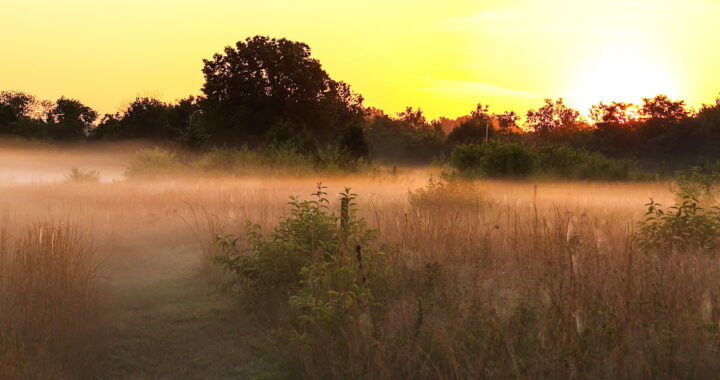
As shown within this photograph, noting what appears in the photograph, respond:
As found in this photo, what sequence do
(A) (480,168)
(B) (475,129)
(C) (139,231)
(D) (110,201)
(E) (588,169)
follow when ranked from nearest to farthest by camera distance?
1. (C) (139,231)
2. (D) (110,201)
3. (A) (480,168)
4. (E) (588,169)
5. (B) (475,129)

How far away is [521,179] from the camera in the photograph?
2738 centimetres

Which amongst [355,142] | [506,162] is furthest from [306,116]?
[506,162]

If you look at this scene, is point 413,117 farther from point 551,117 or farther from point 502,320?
point 502,320

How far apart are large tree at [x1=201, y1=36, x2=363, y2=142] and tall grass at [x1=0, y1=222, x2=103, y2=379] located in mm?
36247

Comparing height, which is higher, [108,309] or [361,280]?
[361,280]

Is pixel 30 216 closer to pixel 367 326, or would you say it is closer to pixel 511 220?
pixel 511 220

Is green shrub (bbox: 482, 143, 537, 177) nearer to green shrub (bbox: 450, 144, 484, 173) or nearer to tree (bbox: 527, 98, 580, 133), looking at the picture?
green shrub (bbox: 450, 144, 484, 173)

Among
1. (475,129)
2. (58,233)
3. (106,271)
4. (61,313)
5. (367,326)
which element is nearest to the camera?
(367,326)

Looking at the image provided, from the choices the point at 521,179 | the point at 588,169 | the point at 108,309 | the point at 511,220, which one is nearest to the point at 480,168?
the point at 521,179

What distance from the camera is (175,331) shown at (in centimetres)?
680

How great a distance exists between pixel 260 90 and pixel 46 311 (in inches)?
1514

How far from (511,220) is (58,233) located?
8.00 meters

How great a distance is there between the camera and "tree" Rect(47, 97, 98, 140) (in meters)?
61.1

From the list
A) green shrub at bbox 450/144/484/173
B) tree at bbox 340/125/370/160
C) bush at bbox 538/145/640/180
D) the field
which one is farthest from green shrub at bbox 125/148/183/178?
the field
